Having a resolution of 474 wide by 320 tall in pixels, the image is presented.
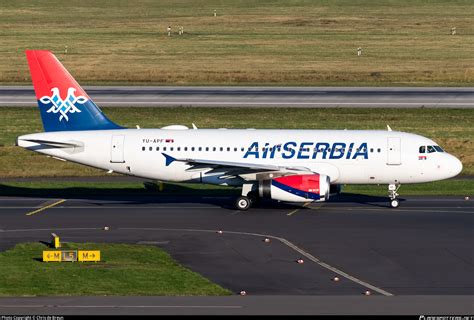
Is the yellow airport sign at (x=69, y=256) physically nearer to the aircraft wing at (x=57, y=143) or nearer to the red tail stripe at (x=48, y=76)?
the aircraft wing at (x=57, y=143)

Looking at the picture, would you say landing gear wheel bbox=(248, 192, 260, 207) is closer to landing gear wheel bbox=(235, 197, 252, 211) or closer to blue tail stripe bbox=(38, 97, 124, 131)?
landing gear wheel bbox=(235, 197, 252, 211)

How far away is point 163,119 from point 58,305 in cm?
4803

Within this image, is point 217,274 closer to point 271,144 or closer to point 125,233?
point 125,233

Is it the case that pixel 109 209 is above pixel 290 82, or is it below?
below

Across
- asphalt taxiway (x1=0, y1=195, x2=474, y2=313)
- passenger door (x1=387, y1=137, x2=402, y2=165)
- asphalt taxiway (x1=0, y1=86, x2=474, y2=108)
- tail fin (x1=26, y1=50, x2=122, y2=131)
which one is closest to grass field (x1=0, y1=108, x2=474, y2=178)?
asphalt taxiway (x1=0, y1=86, x2=474, y2=108)

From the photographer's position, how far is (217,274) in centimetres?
3975

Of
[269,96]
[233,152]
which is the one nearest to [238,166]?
[233,152]

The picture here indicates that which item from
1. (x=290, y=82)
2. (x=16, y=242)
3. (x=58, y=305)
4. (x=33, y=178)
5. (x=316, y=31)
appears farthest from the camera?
(x=316, y=31)

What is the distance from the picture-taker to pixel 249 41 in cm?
14325

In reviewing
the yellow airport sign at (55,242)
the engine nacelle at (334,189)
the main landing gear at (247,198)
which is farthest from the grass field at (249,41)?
the yellow airport sign at (55,242)

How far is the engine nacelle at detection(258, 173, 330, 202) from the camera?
52.8 metres

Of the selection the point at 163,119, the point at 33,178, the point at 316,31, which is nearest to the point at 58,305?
the point at 33,178

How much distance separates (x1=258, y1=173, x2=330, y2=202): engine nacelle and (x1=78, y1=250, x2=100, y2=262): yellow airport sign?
14.3 meters

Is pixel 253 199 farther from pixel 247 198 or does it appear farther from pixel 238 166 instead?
pixel 238 166
